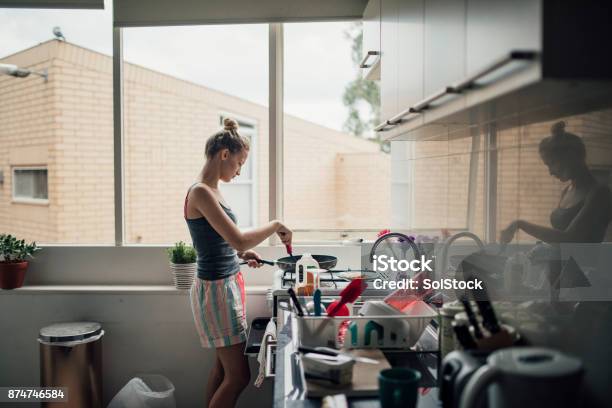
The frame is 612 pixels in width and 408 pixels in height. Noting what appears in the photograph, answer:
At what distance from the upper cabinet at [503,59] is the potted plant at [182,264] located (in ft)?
5.57

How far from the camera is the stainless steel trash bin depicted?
9.02ft

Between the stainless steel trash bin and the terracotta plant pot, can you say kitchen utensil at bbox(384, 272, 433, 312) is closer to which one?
the stainless steel trash bin

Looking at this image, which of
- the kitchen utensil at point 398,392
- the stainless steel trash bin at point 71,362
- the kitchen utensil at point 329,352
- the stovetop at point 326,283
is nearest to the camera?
the kitchen utensil at point 398,392

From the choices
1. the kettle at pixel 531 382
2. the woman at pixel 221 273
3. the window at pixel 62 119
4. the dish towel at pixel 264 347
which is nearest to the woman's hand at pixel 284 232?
the woman at pixel 221 273

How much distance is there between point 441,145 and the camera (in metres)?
1.81

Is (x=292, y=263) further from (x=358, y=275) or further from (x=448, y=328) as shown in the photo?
(x=448, y=328)

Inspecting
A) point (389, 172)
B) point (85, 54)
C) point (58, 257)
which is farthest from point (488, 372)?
point (85, 54)

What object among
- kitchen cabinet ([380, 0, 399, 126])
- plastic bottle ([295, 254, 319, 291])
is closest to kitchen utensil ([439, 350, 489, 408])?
kitchen cabinet ([380, 0, 399, 126])

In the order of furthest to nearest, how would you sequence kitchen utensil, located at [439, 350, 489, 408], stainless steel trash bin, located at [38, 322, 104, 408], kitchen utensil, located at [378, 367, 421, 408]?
stainless steel trash bin, located at [38, 322, 104, 408] < kitchen utensil, located at [378, 367, 421, 408] < kitchen utensil, located at [439, 350, 489, 408]

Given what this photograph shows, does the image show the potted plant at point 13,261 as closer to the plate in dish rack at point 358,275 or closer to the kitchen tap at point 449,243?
the plate in dish rack at point 358,275

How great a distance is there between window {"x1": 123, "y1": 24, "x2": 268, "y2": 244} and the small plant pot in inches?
12.8

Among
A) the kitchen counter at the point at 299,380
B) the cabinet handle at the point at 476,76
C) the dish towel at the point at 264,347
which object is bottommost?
the dish towel at the point at 264,347

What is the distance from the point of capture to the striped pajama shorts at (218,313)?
2.36 metres

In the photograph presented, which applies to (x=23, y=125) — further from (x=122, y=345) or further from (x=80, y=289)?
(x=122, y=345)
